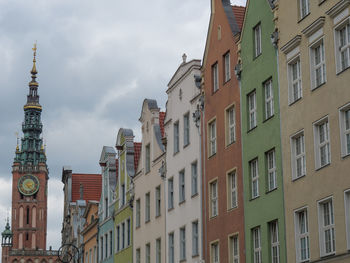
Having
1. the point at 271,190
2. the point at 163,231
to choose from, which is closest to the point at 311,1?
the point at 271,190

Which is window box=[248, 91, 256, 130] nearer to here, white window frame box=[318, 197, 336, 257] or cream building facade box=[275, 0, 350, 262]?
cream building facade box=[275, 0, 350, 262]

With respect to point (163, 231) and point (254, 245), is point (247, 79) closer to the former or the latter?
point (254, 245)

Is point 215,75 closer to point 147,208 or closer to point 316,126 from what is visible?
point 316,126

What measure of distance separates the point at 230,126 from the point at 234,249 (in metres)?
5.46

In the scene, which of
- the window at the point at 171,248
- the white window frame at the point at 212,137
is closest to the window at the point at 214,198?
the white window frame at the point at 212,137

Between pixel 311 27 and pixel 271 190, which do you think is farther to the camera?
pixel 271 190

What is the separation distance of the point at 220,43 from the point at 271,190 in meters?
9.43

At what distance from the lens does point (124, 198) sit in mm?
55844

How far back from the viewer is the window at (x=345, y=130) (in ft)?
88.8

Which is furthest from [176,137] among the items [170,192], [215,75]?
[215,75]

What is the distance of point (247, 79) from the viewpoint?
35406mm

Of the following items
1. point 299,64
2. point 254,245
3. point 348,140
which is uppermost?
point 299,64

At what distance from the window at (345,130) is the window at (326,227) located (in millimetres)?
1893

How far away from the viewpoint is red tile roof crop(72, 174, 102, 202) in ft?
261
